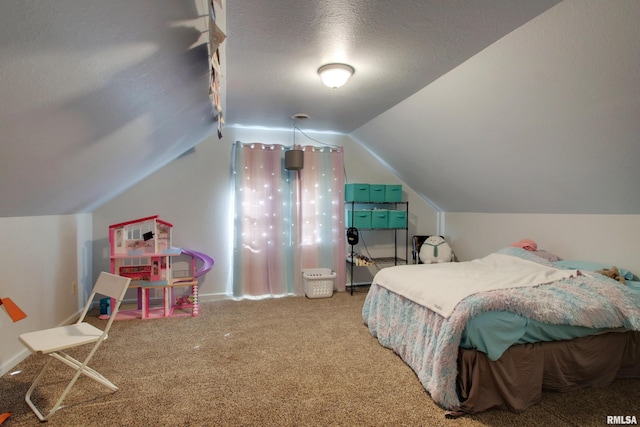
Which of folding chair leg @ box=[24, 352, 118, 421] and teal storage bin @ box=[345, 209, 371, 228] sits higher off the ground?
teal storage bin @ box=[345, 209, 371, 228]

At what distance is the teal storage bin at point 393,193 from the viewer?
447 centimetres

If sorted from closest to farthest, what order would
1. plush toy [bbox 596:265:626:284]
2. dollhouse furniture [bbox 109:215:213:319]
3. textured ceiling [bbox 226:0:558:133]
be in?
1. textured ceiling [bbox 226:0:558:133]
2. plush toy [bbox 596:265:626:284]
3. dollhouse furniture [bbox 109:215:213:319]

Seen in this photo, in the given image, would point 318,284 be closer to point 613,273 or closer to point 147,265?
point 147,265

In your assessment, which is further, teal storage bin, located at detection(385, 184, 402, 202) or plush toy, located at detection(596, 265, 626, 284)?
teal storage bin, located at detection(385, 184, 402, 202)

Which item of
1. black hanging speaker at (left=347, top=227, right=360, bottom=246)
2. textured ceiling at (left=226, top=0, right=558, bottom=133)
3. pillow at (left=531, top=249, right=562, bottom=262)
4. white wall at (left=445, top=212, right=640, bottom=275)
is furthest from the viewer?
black hanging speaker at (left=347, top=227, right=360, bottom=246)

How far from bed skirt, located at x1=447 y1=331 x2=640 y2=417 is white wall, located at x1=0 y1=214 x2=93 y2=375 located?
2982 millimetres

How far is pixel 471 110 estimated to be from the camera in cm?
277

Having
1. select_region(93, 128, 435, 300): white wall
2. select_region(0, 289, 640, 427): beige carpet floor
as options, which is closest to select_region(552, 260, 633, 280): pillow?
select_region(0, 289, 640, 427): beige carpet floor

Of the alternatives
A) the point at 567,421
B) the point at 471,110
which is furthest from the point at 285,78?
the point at 567,421

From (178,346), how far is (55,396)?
0.87m

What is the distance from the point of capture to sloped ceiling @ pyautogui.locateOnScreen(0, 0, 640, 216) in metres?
1.25

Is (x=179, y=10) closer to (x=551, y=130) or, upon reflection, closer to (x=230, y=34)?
(x=230, y=34)

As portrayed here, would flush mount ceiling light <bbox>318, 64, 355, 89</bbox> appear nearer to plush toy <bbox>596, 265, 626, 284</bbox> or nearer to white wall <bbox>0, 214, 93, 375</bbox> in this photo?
white wall <bbox>0, 214, 93, 375</bbox>
